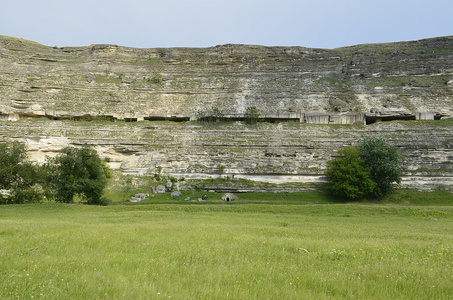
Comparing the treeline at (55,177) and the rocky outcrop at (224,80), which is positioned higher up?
the rocky outcrop at (224,80)

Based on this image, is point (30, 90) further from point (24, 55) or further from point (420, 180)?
point (420, 180)

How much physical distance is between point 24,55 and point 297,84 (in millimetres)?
64876

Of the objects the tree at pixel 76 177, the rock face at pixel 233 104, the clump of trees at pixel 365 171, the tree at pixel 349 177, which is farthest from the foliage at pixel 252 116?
the tree at pixel 76 177

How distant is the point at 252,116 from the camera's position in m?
56.5

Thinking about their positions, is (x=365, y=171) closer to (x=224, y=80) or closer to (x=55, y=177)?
(x=55, y=177)

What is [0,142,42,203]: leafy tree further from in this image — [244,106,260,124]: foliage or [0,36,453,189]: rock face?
[244,106,260,124]: foliage

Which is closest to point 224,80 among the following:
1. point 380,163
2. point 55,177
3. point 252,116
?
point 252,116

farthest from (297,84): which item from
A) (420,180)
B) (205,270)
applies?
(205,270)

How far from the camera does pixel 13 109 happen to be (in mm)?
52281

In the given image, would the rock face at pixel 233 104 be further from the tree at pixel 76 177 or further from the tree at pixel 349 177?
the tree at pixel 76 177

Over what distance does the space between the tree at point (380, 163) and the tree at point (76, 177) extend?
35234mm

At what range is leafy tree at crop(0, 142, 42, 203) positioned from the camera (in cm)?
2861

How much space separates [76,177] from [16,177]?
613cm

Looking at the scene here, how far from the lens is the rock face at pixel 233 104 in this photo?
4491cm
